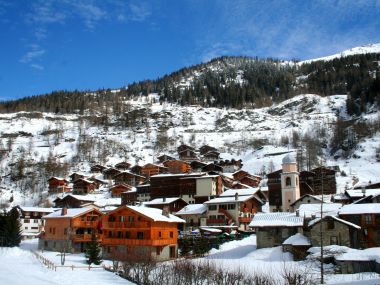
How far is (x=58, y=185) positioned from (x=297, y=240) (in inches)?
2882

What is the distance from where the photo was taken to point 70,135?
15262 cm

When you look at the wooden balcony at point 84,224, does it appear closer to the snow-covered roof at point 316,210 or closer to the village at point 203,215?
the village at point 203,215

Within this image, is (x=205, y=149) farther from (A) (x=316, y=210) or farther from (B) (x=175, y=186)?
(A) (x=316, y=210)

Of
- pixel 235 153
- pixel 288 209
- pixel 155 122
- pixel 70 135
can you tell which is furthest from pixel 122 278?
pixel 155 122

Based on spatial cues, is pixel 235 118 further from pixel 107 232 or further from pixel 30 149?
pixel 107 232

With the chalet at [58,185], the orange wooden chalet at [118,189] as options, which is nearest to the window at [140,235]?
the orange wooden chalet at [118,189]

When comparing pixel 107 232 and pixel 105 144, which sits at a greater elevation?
pixel 105 144

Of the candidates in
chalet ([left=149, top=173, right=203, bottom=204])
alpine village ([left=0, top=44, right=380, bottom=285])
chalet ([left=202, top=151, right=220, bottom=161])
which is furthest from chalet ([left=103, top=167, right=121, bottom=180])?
chalet ([left=202, top=151, right=220, bottom=161])

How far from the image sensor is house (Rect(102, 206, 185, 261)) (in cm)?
5197

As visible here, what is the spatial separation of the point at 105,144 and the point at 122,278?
105688 mm

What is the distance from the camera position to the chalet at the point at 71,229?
203 ft

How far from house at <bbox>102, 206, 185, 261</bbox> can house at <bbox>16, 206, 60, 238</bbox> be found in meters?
31.8

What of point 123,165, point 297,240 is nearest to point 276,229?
point 297,240

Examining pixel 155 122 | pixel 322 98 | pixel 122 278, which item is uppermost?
pixel 322 98
